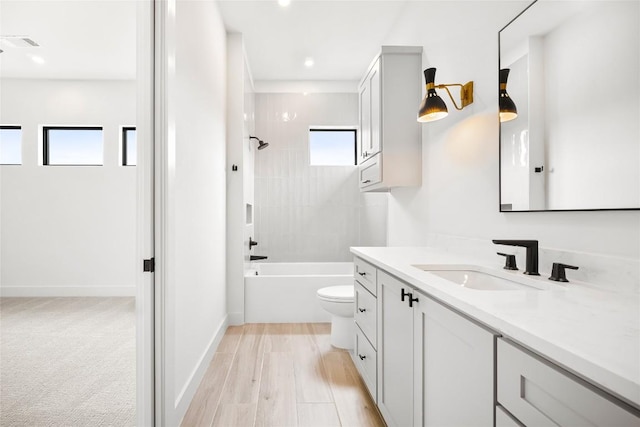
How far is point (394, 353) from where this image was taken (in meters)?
1.56

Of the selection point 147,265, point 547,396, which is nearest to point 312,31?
point 147,265

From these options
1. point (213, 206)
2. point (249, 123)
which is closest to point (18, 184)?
point (249, 123)

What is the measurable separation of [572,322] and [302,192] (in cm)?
403

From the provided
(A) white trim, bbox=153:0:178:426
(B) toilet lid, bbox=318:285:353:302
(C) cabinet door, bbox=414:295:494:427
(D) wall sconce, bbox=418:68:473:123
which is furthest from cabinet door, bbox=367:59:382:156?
(C) cabinet door, bbox=414:295:494:427

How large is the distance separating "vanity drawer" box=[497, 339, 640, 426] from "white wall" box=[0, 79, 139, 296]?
4648mm

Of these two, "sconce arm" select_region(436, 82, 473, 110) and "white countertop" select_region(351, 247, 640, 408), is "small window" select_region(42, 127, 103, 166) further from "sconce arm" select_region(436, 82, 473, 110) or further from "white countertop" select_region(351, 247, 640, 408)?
"white countertop" select_region(351, 247, 640, 408)

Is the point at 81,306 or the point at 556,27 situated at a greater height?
the point at 556,27

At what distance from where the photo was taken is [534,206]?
4.66 feet

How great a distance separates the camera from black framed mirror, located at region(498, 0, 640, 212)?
1.05 meters

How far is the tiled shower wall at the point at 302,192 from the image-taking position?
462 cm

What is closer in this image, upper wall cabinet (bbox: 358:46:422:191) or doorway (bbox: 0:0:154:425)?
upper wall cabinet (bbox: 358:46:422:191)

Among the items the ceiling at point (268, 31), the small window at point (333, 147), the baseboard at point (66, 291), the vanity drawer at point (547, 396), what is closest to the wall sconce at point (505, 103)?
the ceiling at point (268, 31)

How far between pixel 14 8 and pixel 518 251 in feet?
13.6

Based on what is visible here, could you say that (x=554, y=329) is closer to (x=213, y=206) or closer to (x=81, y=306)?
(x=213, y=206)
